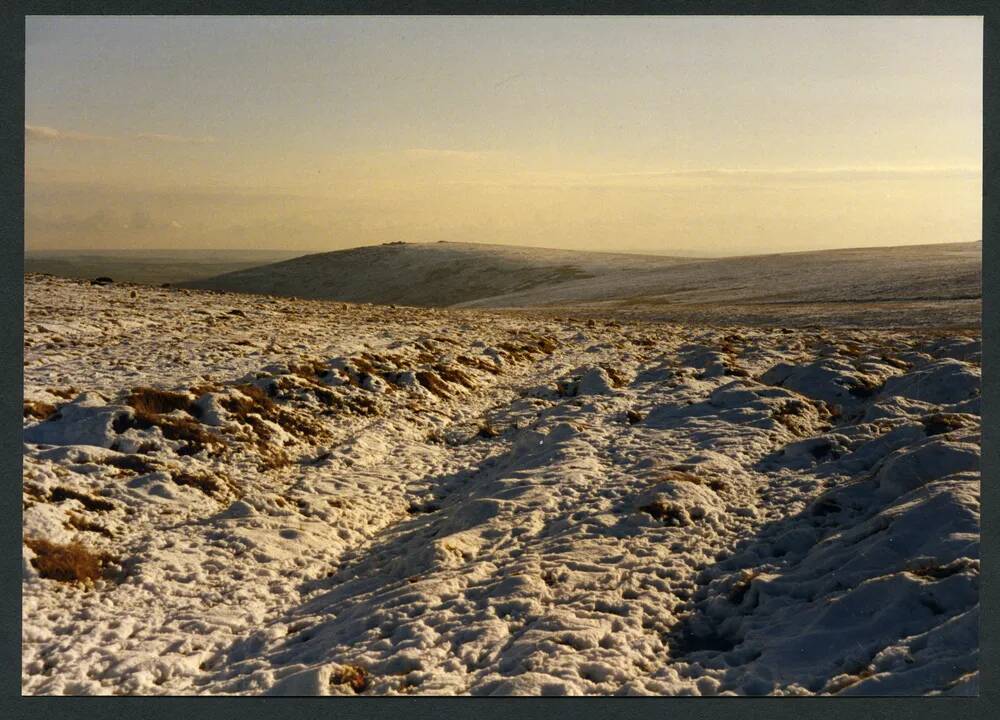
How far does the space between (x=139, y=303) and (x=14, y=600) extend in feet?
105

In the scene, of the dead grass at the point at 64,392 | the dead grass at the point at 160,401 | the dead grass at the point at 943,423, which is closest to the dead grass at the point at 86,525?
the dead grass at the point at 160,401

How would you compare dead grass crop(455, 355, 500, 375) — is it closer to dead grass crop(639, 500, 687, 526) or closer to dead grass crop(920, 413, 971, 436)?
dead grass crop(639, 500, 687, 526)

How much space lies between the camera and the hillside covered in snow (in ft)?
160

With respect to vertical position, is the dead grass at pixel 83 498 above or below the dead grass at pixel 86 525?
above

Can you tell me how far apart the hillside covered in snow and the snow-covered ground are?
5.50 m

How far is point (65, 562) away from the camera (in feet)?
37.4

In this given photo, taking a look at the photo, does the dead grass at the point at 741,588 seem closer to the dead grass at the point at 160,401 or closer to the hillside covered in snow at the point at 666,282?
the hillside covered in snow at the point at 666,282

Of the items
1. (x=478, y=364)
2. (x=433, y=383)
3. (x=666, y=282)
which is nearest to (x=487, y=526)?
(x=433, y=383)

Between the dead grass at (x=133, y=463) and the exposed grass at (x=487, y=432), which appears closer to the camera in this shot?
the dead grass at (x=133, y=463)

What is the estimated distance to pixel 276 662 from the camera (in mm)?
10125

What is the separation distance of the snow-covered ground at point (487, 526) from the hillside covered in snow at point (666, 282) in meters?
5.50

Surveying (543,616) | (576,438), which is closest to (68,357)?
(576,438)

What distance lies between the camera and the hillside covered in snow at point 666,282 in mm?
48844

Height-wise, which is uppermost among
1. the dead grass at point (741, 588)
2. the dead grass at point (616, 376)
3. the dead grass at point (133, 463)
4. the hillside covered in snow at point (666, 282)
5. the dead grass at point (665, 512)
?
the hillside covered in snow at point (666, 282)
